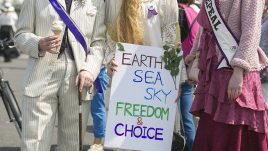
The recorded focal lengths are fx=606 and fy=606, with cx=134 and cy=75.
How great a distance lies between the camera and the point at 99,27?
3920 millimetres

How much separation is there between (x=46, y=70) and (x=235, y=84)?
1.17 meters

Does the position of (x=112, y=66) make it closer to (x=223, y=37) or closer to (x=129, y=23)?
(x=129, y=23)

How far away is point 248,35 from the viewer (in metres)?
3.48

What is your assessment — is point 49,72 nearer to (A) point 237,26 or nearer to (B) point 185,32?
(A) point 237,26

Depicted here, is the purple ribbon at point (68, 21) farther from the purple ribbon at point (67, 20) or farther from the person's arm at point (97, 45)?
the person's arm at point (97, 45)

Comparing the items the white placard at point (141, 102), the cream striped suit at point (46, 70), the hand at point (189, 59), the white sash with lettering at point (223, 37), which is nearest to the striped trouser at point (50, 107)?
the cream striped suit at point (46, 70)

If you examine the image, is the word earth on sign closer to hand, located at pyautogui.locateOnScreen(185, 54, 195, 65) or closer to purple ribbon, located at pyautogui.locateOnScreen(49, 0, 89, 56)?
hand, located at pyautogui.locateOnScreen(185, 54, 195, 65)

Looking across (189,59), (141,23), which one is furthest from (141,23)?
(189,59)

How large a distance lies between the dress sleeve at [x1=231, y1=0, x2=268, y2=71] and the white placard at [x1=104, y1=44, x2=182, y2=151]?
2.03 feet

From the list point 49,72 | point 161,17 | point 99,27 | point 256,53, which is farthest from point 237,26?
point 49,72

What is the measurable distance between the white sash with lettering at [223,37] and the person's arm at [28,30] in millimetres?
1077

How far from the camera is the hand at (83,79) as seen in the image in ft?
12.1

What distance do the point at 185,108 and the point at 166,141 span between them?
147cm

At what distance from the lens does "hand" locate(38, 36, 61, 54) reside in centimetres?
361
